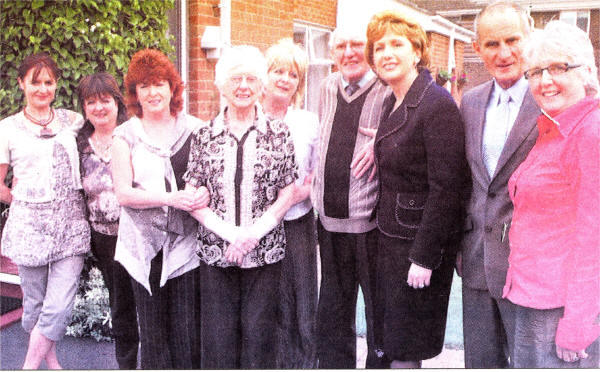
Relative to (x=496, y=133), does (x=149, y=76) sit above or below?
above

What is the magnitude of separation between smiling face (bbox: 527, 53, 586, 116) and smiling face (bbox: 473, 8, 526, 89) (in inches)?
6.0

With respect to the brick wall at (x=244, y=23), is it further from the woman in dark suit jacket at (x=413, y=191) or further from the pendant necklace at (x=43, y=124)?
the woman in dark suit jacket at (x=413, y=191)

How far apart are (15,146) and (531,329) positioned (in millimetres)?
2479

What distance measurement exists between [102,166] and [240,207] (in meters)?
0.80

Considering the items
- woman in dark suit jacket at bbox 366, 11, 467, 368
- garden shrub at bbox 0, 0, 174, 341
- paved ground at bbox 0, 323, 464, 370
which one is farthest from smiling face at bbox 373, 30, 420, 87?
paved ground at bbox 0, 323, 464, 370

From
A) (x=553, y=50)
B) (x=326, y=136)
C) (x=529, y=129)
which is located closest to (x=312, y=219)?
(x=326, y=136)

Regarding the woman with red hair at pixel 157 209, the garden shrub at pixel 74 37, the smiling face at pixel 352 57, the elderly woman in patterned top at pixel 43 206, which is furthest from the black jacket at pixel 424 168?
the elderly woman in patterned top at pixel 43 206

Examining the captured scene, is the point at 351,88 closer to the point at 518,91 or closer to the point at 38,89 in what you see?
the point at 518,91

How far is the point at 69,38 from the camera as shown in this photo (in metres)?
3.03

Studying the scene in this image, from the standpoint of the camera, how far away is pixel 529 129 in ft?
7.53

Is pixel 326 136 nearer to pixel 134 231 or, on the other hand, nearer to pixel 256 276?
pixel 256 276

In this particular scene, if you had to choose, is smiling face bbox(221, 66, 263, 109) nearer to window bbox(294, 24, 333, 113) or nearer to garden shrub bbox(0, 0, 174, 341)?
window bbox(294, 24, 333, 113)

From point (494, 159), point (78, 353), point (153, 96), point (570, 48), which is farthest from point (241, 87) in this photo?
point (78, 353)

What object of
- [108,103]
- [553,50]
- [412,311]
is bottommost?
[412,311]
